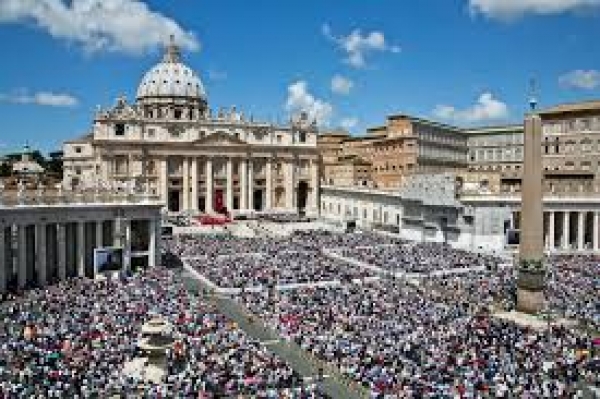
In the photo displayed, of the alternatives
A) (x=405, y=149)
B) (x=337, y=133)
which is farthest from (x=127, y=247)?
(x=337, y=133)

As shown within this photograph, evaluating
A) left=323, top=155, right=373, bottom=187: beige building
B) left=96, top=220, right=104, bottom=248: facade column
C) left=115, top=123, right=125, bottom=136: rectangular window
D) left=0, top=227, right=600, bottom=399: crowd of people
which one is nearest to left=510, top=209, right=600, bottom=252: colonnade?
left=0, top=227, right=600, bottom=399: crowd of people

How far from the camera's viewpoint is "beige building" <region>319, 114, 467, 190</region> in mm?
96625

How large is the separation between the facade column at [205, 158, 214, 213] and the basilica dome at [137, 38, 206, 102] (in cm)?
2928

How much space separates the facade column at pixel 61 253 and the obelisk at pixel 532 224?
93.8 ft

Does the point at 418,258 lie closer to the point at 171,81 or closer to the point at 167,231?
the point at 167,231

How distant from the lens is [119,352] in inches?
942

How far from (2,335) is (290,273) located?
19739mm

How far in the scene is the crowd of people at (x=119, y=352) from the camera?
2056 centimetres

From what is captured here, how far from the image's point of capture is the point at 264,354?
24.7m

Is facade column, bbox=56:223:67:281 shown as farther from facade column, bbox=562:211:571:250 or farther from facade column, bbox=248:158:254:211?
facade column, bbox=248:158:254:211

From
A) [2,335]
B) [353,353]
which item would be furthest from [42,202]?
[353,353]

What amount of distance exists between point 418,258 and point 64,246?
86.5 ft

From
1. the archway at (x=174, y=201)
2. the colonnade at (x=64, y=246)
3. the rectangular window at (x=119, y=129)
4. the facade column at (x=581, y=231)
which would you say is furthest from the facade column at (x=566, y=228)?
the rectangular window at (x=119, y=129)

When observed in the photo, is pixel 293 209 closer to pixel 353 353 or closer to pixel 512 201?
pixel 512 201
